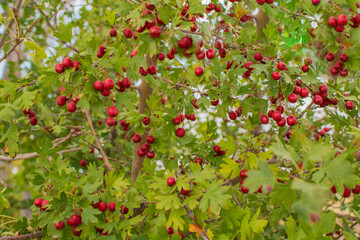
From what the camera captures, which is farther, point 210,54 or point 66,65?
point 210,54

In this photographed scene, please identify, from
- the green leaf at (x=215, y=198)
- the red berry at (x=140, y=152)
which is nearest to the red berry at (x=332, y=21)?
the green leaf at (x=215, y=198)

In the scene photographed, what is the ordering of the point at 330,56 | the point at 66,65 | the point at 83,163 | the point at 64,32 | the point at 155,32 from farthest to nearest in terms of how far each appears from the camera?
the point at 83,163 → the point at 330,56 → the point at 64,32 → the point at 66,65 → the point at 155,32

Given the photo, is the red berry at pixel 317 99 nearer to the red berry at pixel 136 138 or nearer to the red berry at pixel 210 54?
the red berry at pixel 210 54

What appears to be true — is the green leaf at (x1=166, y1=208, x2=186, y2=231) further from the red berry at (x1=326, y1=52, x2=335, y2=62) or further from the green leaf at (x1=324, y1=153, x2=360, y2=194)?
the red berry at (x1=326, y1=52, x2=335, y2=62)

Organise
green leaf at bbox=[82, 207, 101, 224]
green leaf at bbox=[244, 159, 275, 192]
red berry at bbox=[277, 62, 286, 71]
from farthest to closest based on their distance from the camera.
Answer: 1. red berry at bbox=[277, 62, 286, 71]
2. green leaf at bbox=[82, 207, 101, 224]
3. green leaf at bbox=[244, 159, 275, 192]

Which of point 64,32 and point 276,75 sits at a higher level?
point 64,32

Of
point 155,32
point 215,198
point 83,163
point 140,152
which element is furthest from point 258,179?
point 83,163

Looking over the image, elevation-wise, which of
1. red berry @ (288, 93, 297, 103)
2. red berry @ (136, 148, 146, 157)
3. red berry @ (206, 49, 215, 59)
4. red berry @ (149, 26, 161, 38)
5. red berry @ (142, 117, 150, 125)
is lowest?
red berry @ (136, 148, 146, 157)

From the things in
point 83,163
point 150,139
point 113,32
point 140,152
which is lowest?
point 83,163

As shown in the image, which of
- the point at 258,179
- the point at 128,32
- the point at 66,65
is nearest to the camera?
the point at 258,179

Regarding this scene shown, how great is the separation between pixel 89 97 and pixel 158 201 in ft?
2.40

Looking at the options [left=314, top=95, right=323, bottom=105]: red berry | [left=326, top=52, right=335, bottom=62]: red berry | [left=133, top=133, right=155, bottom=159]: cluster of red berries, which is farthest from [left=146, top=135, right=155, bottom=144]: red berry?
[left=326, top=52, right=335, bottom=62]: red berry

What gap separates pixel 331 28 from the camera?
2.12m

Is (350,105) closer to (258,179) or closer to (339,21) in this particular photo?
(339,21)
